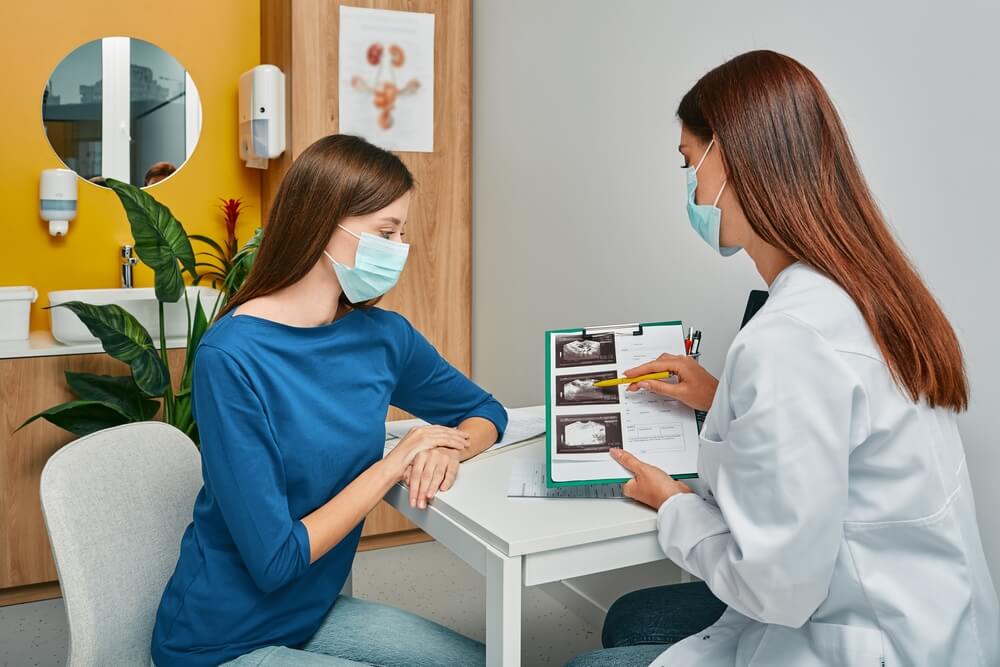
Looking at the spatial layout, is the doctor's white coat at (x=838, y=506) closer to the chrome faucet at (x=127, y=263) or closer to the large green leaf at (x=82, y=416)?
the large green leaf at (x=82, y=416)

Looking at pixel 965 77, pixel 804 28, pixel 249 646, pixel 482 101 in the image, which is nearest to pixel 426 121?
pixel 482 101

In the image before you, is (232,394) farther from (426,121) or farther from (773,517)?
(426,121)

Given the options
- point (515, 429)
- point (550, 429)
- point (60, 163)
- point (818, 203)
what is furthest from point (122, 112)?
point (818, 203)

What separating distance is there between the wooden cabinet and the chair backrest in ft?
5.41

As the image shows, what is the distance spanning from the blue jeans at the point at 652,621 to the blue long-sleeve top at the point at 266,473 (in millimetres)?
463

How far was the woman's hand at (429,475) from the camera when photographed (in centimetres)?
138

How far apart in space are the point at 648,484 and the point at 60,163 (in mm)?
2538

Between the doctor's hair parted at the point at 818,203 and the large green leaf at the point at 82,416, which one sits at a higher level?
the doctor's hair parted at the point at 818,203

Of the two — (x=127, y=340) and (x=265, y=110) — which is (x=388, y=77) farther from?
(x=127, y=340)

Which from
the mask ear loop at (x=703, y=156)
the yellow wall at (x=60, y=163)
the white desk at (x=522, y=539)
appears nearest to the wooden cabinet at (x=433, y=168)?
the yellow wall at (x=60, y=163)

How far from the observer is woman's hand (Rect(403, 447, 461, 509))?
4.53 ft

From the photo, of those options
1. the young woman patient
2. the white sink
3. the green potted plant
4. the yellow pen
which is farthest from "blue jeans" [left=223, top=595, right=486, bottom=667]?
the white sink

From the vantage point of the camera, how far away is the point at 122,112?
3064 mm

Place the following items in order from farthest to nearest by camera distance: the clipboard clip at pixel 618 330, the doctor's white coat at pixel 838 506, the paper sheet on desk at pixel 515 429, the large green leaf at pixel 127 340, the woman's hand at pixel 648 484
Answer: the large green leaf at pixel 127 340 → the paper sheet on desk at pixel 515 429 → the clipboard clip at pixel 618 330 → the woman's hand at pixel 648 484 → the doctor's white coat at pixel 838 506
